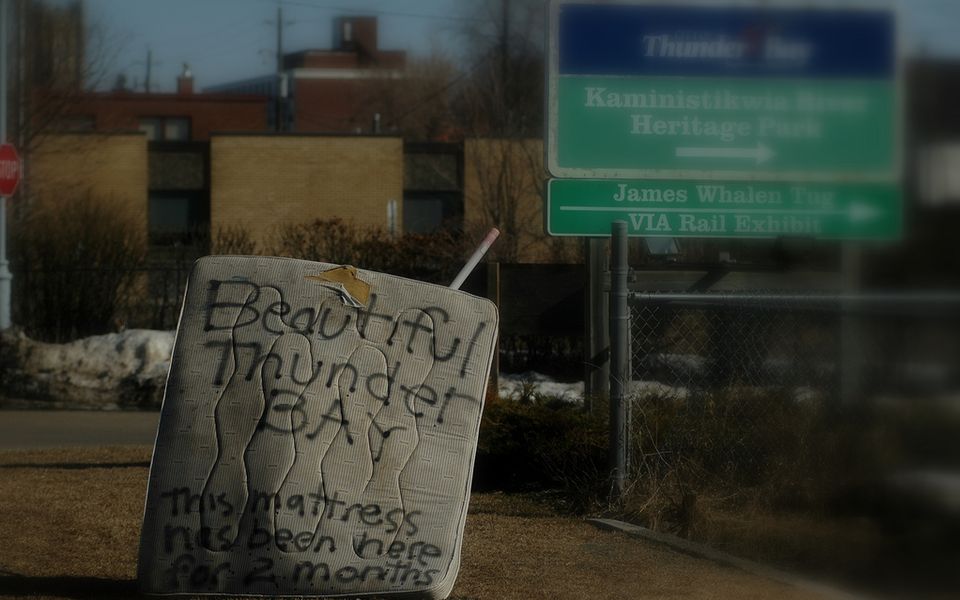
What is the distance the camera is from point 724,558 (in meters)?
6.00

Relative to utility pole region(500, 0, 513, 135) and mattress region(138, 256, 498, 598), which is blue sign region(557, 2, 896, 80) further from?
utility pole region(500, 0, 513, 135)

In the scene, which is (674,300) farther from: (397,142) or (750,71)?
(397,142)

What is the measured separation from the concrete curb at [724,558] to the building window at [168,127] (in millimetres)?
47606

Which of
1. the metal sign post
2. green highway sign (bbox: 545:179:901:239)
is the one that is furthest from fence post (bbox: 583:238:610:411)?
the metal sign post

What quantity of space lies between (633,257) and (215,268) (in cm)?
666

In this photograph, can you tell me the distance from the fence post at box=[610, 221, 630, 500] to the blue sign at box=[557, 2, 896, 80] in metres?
1.23

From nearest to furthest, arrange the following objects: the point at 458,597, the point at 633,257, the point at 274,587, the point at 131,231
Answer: the point at 274,587, the point at 458,597, the point at 633,257, the point at 131,231

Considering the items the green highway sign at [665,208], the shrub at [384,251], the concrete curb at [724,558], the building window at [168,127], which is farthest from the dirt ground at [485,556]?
A: the building window at [168,127]

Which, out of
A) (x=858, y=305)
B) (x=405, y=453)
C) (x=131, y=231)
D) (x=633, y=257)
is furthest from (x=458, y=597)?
(x=131, y=231)

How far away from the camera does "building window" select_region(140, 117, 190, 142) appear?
171 ft

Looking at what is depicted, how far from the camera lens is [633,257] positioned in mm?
11422

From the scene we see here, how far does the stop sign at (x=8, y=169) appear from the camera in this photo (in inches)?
639

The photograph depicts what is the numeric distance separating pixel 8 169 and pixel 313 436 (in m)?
12.8

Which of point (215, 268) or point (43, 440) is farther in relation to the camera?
A: point (43, 440)
